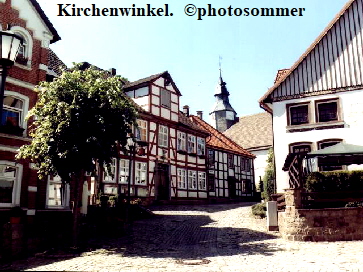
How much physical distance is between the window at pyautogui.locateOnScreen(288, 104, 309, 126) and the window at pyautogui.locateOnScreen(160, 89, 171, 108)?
10.5 m

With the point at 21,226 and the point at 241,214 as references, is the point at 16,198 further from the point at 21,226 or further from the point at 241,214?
the point at 241,214

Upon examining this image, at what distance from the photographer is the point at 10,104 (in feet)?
48.2

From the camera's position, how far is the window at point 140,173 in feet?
80.1

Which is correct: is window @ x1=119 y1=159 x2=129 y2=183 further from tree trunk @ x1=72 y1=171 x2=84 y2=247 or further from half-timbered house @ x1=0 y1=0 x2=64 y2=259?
tree trunk @ x1=72 y1=171 x2=84 y2=247

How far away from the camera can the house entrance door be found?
25995 mm

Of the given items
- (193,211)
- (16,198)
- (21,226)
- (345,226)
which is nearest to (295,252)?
(345,226)

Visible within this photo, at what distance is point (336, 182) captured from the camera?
1506 centimetres

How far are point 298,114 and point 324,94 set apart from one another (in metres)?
1.68

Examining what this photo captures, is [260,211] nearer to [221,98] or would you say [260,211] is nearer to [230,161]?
[230,161]

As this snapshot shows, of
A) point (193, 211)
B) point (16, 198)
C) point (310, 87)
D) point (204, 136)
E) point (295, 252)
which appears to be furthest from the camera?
point (204, 136)

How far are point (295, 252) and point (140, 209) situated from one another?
424 inches

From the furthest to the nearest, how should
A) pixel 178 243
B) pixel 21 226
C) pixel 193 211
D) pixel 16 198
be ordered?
pixel 193 211 → pixel 16 198 → pixel 178 243 → pixel 21 226

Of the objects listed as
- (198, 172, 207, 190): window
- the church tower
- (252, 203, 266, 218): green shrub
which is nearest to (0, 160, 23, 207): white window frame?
(252, 203, 266, 218): green shrub

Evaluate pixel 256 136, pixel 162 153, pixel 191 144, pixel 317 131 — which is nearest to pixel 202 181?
pixel 191 144
